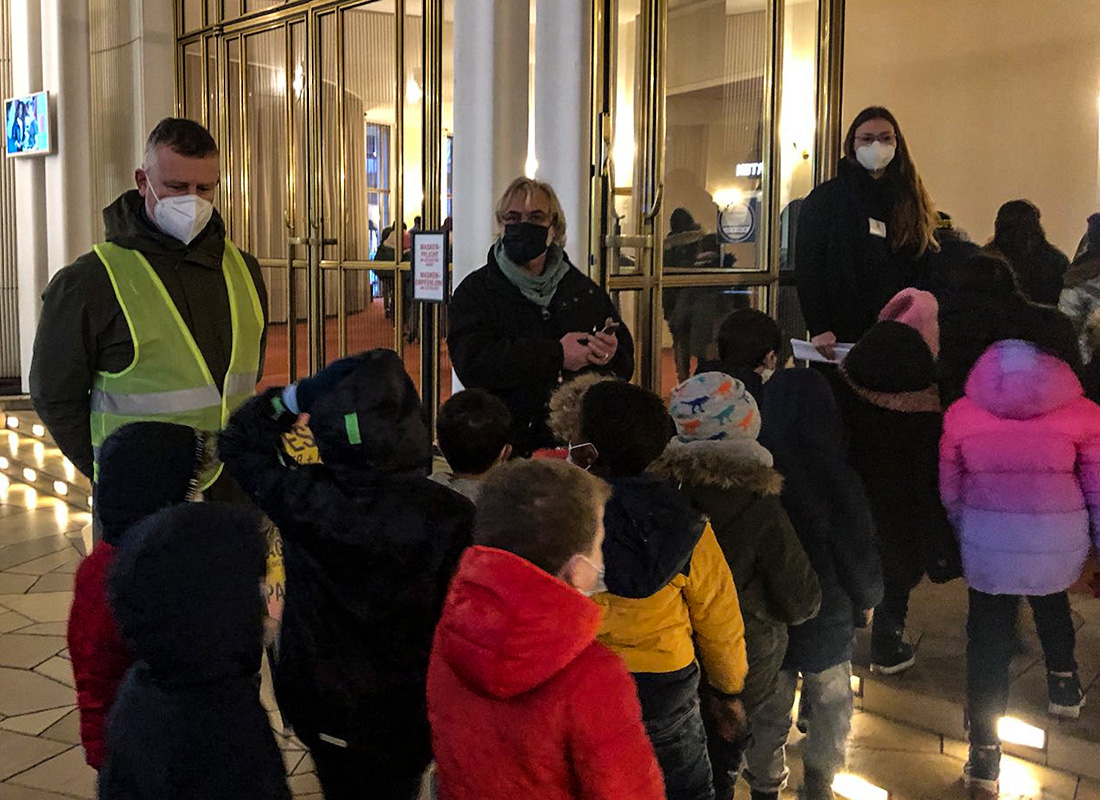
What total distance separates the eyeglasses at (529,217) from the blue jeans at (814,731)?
4.87ft

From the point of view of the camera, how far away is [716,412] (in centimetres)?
252

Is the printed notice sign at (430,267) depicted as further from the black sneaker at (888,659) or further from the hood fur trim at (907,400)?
the black sneaker at (888,659)

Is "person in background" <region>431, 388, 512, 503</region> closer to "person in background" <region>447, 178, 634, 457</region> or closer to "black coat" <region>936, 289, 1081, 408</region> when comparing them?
"person in background" <region>447, 178, 634, 457</region>

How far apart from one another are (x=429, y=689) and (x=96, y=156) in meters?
8.18

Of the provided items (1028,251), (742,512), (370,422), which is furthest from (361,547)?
(1028,251)

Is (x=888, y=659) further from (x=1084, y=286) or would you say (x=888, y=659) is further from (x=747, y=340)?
(x=1084, y=286)

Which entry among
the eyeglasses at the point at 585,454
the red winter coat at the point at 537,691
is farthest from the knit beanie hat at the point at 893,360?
the red winter coat at the point at 537,691

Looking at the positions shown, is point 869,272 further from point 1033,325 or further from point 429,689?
point 429,689

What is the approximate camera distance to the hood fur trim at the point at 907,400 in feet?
12.2

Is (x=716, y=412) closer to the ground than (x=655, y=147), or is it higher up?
closer to the ground

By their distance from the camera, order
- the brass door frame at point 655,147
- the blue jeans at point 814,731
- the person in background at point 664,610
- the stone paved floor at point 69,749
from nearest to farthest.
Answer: the person in background at point 664,610 < the blue jeans at point 814,731 < the stone paved floor at point 69,749 < the brass door frame at point 655,147

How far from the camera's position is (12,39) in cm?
982

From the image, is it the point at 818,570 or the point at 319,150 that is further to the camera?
the point at 319,150

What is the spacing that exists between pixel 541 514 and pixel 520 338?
1.71 m
